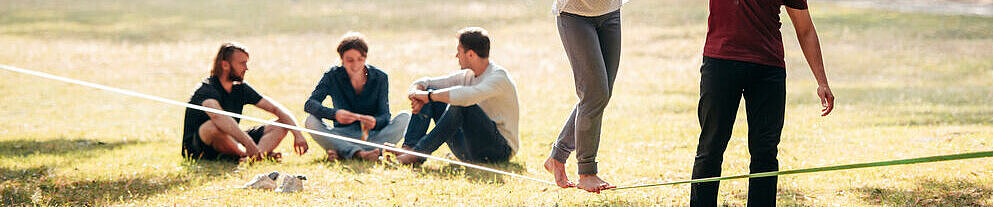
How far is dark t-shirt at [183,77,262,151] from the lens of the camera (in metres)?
7.62

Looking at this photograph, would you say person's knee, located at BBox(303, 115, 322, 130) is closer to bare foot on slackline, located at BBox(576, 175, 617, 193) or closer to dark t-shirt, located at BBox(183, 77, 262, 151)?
dark t-shirt, located at BBox(183, 77, 262, 151)

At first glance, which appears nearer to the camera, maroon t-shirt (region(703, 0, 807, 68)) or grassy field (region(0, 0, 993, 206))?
maroon t-shirt (region(703, 0, 807, 68))

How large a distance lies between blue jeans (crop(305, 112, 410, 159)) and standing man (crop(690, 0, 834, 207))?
348 centimetres

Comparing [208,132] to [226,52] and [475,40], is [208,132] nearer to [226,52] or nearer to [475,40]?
[226,52]

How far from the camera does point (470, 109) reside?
7.21m

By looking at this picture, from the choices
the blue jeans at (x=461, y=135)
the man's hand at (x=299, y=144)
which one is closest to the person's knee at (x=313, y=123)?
the man's hand at (x=299, y=144)

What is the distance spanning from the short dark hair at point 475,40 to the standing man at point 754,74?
244 cm

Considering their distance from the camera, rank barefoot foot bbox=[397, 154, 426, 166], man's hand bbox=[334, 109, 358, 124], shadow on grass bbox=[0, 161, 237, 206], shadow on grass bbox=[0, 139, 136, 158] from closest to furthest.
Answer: shadow on grass bbox=[0, 161, 237, 206], barefoot foot bbox=[397, 154, 426, 166], man's hand bbox=[334, 109, 358, 124], shadow on grass bbox=[0, 139, 136, 158]

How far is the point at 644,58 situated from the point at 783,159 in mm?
11225

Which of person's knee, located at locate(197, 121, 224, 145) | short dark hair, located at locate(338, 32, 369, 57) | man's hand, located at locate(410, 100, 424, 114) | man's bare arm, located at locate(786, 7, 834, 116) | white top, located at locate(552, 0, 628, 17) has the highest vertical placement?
white top, located at locate(552, 0, 628, 17)

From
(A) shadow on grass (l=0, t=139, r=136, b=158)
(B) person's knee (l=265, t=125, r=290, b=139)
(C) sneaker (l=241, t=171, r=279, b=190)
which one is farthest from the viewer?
(A) shadow on grass (l=0, t=139, r=136, b=158)

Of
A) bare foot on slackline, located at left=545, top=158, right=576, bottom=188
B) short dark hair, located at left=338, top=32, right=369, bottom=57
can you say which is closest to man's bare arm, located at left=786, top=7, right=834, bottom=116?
bare foot on slackline, located at left=545, top=158, right=576, bottom=188

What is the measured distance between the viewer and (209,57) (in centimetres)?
1998

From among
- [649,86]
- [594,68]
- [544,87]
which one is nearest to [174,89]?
[544,87]
